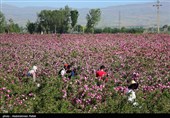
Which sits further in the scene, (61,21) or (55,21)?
(61,21)

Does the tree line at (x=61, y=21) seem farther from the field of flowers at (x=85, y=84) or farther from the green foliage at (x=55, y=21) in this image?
the field of flowers at (x=85, y=84)

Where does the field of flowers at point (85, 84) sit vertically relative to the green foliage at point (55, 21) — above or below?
below

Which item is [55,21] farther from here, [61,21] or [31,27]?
[31,27]

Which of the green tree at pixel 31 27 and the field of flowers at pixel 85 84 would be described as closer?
the field of flowers at pixel 85 84

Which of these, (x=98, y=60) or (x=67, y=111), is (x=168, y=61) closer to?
(x=98, y=60)

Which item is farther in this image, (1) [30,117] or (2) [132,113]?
(2) [132,113]

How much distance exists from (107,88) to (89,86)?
2.43 ft

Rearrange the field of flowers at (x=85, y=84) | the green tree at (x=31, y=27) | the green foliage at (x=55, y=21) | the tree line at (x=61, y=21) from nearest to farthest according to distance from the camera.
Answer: the field of flowers at (x=85, y=84), the green tree at (x=31, y=27), the tree line at (x=61, y=21), the green foliage at (x=55, y=21)

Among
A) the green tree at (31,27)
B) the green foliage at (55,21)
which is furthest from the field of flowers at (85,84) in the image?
the green foliage at (55,21)

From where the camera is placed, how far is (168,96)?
15.1 metres

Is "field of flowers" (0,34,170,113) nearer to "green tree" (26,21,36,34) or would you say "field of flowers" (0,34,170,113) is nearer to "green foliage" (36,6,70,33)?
"green tree" (26,21,36,34)

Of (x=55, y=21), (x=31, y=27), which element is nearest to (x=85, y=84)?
(x=31, y=27)

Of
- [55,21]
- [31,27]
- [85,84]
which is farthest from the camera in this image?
[55,21]

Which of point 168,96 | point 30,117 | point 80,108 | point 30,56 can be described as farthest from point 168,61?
point 30,117
